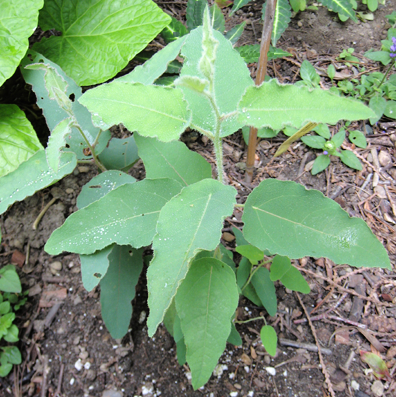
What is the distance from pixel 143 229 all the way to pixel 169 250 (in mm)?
293

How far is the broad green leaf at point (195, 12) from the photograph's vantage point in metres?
1.86

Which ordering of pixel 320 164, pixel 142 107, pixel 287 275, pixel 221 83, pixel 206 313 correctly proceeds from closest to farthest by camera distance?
pixel 142 107 → pixel 206 313 → pixel 221 83 → pixel 287 275 → pixel 320 164

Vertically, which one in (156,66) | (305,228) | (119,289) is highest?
(156,66)

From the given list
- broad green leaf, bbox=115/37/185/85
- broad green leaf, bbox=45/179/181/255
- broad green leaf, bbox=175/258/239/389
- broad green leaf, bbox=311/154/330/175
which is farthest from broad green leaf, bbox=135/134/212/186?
broad green leaf, bbox=311/154/330/175

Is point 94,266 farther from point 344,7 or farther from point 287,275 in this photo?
point 344,7

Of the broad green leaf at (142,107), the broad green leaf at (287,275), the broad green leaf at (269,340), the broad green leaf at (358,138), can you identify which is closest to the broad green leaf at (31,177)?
the broad green leaf at (142,107)

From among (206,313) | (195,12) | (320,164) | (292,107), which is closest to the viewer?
(292,107)

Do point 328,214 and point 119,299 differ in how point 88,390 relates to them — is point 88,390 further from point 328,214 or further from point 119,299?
point 328,214

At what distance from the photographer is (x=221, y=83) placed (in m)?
1.13

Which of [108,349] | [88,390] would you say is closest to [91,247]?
[108,349]

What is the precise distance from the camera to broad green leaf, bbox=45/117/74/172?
2.96ft

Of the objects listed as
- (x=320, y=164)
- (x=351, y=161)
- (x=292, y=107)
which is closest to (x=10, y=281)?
(x=292, y=107)

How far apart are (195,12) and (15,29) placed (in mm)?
1023

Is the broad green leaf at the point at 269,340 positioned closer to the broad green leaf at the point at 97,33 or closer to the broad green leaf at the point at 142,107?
the broad green leaf at the point at 142,107
